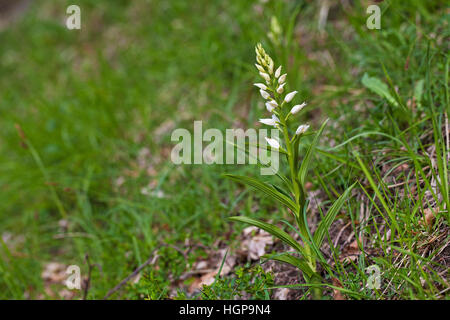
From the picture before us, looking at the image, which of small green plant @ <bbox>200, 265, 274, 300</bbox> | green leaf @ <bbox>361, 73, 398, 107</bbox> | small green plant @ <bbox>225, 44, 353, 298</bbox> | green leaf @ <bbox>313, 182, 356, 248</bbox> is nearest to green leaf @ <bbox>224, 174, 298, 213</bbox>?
small green plant @ <bbox>225, 44, 353, 298</bbox>

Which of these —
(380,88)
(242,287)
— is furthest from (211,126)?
(242,287)

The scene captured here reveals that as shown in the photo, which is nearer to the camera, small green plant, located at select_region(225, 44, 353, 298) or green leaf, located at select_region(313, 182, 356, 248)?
small green plant, located at select_region(225, 44, 353, 298)

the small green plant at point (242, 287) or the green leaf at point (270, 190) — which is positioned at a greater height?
the green leaf at point (270, 190)

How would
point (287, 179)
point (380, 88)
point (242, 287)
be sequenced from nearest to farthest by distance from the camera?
point (287, 179), point (242, 287), point (380, 88)

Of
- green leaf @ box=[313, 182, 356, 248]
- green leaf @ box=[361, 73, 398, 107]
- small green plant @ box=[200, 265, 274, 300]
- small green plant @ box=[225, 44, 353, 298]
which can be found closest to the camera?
small green plant @ box=[225, 44, 353, 298]

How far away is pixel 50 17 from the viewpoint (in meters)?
5.66

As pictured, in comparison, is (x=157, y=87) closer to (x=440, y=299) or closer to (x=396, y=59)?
(x=396, y=59)

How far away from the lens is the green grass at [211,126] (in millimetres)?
Result: 1484

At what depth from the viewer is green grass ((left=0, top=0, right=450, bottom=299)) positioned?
58.4 inches

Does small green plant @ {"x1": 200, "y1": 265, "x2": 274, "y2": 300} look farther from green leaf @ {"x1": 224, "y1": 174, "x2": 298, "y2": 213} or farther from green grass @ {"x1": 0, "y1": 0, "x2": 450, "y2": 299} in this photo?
green leaf @ {"x1": 224, "y1": 174, "x2": 298, "y2": 213}

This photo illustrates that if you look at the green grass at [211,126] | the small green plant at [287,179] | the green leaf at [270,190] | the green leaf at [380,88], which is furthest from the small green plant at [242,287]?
the green leaf at [380,88]

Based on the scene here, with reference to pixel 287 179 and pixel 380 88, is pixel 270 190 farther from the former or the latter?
pixel 380 88

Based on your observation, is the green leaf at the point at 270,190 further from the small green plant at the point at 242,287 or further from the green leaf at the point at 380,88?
the green leaf at the point at 380,88

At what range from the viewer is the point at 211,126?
2631mm
